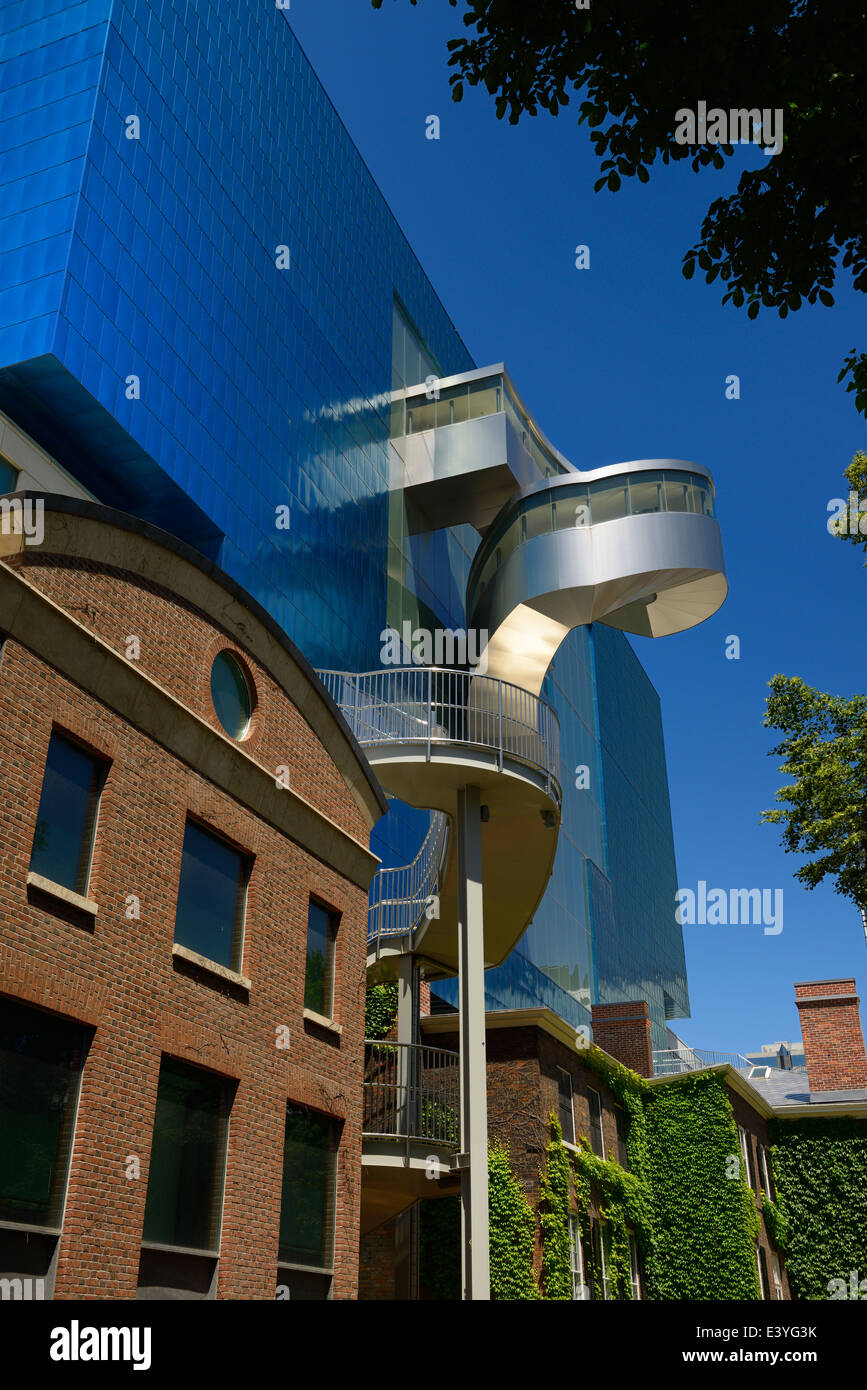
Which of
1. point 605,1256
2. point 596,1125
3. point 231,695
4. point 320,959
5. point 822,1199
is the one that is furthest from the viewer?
point 822,1199

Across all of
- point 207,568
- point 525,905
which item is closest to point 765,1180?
point 525,905

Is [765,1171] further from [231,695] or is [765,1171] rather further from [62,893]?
[62,893]

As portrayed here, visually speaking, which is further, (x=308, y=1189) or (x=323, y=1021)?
(x=323, y=1021)

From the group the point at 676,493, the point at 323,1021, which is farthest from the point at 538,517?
the point at 323,1021

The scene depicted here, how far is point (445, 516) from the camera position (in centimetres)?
3981

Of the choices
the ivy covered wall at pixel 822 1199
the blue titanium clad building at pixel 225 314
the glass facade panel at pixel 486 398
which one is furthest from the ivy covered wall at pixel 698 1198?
the glass facade panel at pixel 486 398

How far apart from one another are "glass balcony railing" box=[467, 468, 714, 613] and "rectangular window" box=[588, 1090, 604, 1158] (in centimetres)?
1287

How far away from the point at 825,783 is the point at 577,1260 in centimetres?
1118

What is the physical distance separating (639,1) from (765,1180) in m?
32.5

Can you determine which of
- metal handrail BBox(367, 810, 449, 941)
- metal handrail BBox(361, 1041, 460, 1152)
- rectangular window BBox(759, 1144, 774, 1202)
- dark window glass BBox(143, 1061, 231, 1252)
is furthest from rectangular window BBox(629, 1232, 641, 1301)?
dark window glass BBox(143, 1061, 231, 1252)

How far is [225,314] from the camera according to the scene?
2933 centimetres

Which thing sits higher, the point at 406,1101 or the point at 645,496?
the point at 645,496

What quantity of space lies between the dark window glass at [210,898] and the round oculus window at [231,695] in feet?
5.44

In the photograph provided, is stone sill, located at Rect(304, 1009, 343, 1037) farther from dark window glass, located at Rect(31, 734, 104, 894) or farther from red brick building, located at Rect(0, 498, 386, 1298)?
dark window glass, located at Rect(31, 734, 104, 894)
